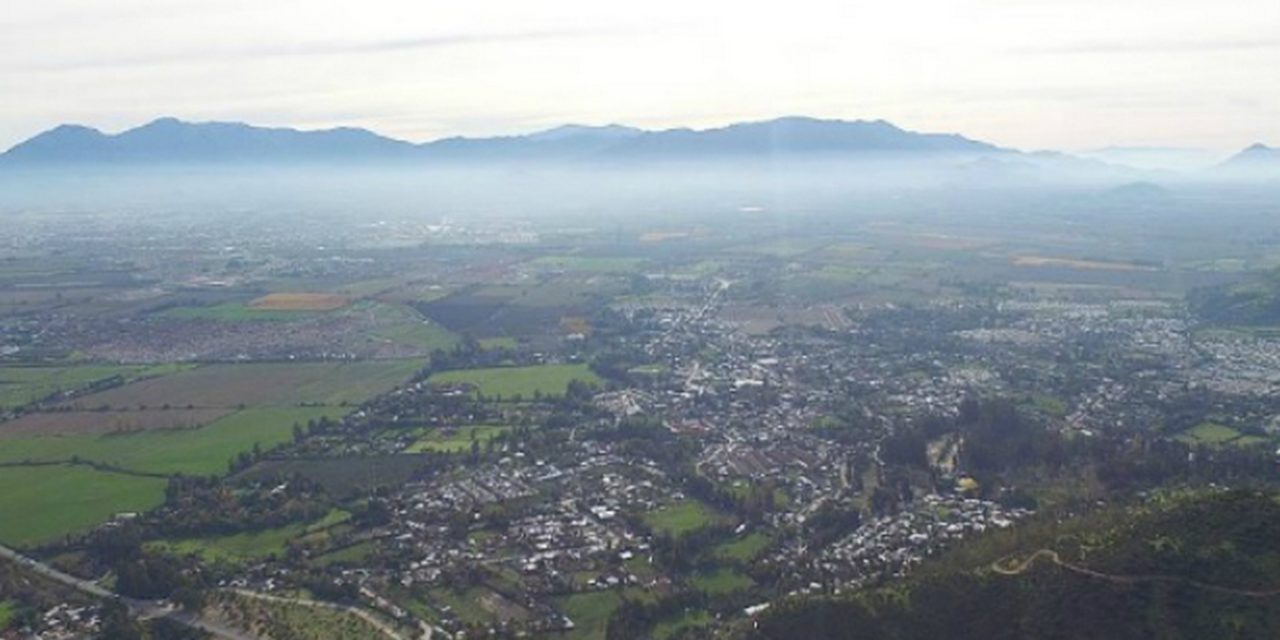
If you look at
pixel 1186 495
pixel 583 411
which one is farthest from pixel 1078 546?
pixel 583 411

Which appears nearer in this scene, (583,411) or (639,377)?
(583,411)

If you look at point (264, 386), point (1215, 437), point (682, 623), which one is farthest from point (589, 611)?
point (264, 386)

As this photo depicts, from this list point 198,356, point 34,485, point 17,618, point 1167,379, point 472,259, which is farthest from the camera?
point 472,259

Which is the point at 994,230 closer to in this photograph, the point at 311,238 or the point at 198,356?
the point at 311,238

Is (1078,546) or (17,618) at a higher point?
(1078,546)

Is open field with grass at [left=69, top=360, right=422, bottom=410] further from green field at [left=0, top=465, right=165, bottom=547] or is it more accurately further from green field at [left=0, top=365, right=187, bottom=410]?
green field at [left=0, top=465, right=165, bottom=547]

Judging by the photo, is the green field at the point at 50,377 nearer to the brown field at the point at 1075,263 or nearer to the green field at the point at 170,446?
the green field at the point at 170,446
